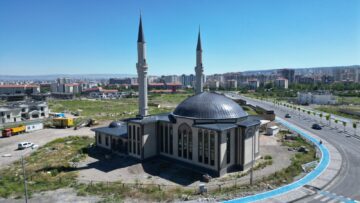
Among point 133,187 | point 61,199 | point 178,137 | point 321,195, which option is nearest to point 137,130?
point 178,137

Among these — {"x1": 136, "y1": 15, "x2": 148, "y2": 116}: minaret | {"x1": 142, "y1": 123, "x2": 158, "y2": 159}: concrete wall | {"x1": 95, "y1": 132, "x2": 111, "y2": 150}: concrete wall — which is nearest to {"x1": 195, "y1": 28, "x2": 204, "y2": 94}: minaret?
{"x1": 136, "y1": 15, "x2": 148, "y2": 116}: minaret

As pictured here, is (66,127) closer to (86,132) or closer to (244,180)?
(86,132)

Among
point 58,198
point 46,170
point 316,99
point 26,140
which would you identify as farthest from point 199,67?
point 316,99

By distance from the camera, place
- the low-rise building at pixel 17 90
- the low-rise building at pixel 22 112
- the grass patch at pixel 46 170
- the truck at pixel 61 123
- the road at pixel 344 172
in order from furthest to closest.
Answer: the low-rise building at pixel 17 90 → the low-rise building at pixel 22 112 → the truck at pixel 61 123 → the grass patch at pixel 46 170 → the road at pixel 344 172

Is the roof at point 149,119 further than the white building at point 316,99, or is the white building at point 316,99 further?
the white building at point 316,99

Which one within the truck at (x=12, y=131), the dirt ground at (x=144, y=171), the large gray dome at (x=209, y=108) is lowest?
the dirt ground at (x=144, y=171)

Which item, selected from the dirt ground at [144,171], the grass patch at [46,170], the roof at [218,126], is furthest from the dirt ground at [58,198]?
the roof at [218,126]

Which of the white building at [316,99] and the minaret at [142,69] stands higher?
the minaret at [142,69]

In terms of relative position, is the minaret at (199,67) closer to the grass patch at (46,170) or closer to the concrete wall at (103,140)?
the concrete wall at (103,140)
